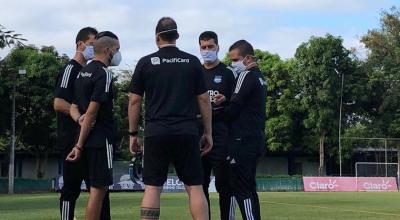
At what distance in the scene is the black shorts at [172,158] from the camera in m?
6.71

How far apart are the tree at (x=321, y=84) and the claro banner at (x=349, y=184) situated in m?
8.78

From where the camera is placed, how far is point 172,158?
684 centimetres

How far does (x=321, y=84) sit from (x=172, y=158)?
5328 cm

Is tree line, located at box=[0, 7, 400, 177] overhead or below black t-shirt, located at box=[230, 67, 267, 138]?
overhead

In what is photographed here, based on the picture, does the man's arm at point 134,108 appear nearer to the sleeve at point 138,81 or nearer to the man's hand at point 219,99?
the sleeve at point 138,81

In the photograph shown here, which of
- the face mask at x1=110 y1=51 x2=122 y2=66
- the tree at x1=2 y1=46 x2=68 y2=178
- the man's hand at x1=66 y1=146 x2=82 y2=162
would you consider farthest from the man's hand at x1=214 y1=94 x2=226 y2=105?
the tree at x1=2 y1=46 x2=68 y2=178

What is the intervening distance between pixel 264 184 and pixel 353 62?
18.3 m

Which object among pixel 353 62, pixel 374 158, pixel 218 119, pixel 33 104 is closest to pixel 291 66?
pixel 353 62

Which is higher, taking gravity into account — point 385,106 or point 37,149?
point 385,106

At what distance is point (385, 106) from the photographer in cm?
6000

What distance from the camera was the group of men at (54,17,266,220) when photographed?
6.75 meters

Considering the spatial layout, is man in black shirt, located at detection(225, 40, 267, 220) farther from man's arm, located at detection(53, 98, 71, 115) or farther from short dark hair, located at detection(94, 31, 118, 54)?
man's arm, located at detection(53, 98, 71, 115)

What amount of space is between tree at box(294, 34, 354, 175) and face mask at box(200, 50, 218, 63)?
49624 millimetres

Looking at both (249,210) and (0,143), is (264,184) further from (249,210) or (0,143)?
(249,210)
